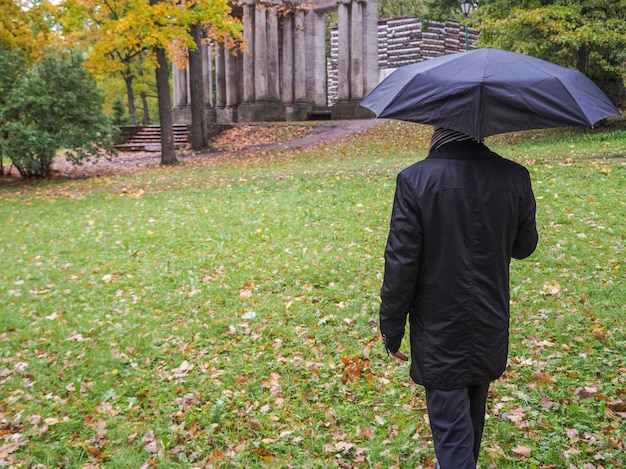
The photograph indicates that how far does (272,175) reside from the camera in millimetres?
15523

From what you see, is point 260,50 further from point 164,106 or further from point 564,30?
point 564,30

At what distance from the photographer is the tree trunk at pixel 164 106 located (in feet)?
62.1

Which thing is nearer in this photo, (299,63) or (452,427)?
(452,427)

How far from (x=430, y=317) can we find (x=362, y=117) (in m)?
26.6

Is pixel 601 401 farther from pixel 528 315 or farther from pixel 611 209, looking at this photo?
pixel 611 209

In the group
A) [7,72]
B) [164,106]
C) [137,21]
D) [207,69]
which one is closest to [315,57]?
[207,69]

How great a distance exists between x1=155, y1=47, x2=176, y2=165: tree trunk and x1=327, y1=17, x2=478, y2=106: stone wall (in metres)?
19.4

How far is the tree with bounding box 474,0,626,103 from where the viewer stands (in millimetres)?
15711

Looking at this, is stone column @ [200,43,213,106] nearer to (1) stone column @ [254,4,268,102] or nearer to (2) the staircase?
(2) the staircase

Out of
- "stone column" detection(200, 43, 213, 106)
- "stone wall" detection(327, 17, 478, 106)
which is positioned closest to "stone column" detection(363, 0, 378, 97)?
"stone wall" detection(327, 17, 478, 106)

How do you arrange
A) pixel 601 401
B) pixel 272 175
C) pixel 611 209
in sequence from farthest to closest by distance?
pixel 272 175
pixel 611 209
pixel 601 401

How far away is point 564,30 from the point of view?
15.6m

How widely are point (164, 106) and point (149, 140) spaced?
10.8 m

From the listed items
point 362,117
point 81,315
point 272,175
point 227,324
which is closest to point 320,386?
point 227,324
